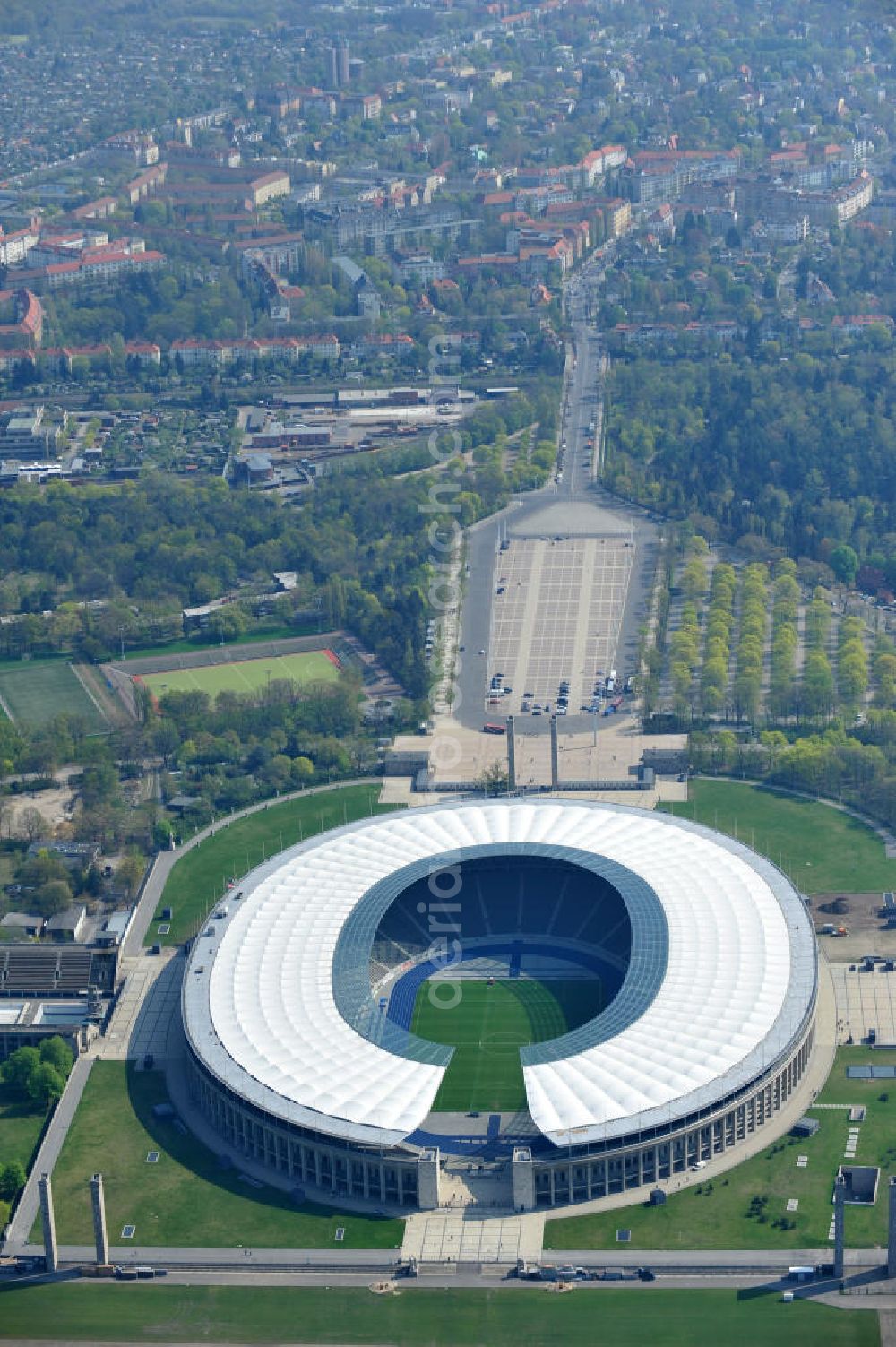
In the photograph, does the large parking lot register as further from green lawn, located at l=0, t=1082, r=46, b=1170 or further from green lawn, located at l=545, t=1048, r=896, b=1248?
green lawn, located at l=545, t=1048, r=896, b=1248

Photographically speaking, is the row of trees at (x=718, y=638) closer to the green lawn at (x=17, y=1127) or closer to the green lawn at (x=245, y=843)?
the green lawn at (x=245, y=843)

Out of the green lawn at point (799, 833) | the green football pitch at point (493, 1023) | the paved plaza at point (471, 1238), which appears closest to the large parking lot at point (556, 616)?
the green lawn at point (799, 833)

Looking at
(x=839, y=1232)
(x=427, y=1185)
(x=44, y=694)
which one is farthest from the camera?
(x=44, y=694)

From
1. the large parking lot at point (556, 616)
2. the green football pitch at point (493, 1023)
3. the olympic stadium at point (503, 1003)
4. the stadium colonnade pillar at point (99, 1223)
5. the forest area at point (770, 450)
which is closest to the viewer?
the stadium colonnade pillar at point (99, 1223)

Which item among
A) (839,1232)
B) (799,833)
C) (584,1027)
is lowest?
(799,833)

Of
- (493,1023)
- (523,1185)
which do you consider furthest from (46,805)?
(523,1185)

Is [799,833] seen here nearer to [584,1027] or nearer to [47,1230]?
[584,1027]

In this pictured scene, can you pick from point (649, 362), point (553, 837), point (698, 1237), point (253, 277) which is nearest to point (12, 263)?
point (253, 277)

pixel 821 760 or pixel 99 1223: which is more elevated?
pixel 821 760

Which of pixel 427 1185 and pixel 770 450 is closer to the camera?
pixel 427 1185
